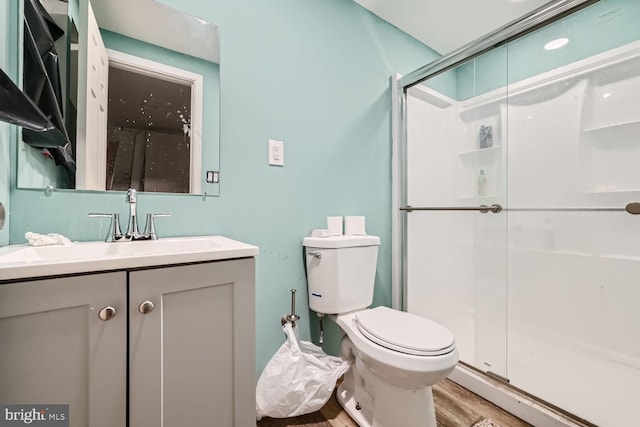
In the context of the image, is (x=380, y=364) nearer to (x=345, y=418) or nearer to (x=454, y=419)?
(x=345, y=418)

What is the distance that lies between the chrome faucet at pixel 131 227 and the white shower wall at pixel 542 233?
144 cm

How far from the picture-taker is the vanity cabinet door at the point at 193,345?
2.19ft

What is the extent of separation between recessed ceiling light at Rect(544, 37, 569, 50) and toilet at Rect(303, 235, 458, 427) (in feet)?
4.48

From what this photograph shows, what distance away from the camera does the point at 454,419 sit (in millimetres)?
1207

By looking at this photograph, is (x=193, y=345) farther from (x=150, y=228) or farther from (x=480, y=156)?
(x=480, y=156)

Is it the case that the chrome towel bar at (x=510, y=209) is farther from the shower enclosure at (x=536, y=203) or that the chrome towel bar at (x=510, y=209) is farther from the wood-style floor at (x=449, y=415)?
the wood-style floor at (x=449, y=415)

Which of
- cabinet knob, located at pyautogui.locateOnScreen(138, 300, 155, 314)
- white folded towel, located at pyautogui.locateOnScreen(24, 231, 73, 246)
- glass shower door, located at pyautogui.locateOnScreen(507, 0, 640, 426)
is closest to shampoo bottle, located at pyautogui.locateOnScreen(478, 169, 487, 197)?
glass shower door, located at pyautogui.locateOnScreen(507, 0, 640, 426)

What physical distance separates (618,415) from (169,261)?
1877mm

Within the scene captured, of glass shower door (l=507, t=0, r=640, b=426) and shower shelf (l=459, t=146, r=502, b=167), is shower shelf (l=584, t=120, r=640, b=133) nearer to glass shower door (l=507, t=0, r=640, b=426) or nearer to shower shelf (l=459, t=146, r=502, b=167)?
glass shower door (l=507, t=0, r=640, b=426)

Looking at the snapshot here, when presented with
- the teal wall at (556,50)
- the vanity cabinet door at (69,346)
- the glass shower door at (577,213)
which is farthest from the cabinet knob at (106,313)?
the teal wall at (556,50)

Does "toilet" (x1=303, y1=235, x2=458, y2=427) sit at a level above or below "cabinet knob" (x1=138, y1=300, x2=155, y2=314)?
below

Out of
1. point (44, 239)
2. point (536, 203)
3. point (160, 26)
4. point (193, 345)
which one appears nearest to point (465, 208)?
point (536, 203)

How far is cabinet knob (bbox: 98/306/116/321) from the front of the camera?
0.62 meters

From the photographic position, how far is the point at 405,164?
1.79 metres
